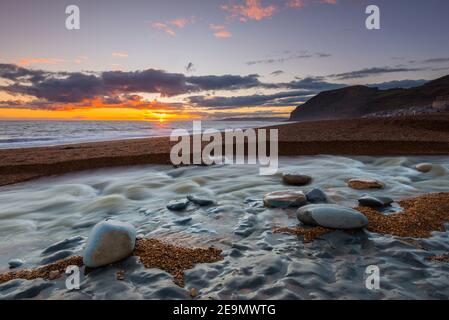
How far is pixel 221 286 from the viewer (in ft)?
10.4

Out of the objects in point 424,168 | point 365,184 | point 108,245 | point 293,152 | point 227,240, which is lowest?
point 227,240

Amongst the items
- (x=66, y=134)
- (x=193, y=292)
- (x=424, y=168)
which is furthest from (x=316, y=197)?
(x=66, y=134)

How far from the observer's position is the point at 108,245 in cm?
385

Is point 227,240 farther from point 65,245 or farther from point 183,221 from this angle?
point 65,245

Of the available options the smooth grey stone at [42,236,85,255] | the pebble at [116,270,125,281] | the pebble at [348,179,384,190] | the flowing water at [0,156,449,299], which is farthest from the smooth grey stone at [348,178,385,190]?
the smooth grey stone at [42,236,85,255]

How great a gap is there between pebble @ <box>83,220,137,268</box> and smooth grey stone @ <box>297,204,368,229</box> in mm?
2642

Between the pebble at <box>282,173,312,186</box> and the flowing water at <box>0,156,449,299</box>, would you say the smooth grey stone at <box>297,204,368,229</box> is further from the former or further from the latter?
the pebble at <box>282,173,312,186</box>

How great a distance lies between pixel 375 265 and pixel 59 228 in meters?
4.96

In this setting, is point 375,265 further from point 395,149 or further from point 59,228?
point 395,149

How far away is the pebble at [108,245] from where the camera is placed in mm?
3736

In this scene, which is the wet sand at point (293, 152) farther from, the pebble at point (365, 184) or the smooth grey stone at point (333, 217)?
the smooth grey stone at point (333, 217)

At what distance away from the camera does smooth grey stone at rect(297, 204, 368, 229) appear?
4489 mm

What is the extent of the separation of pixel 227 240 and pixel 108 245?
5.24ft
